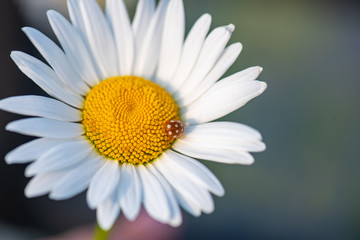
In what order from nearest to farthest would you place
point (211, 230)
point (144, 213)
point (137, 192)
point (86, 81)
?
point (137, 192)
point (86, 81)
point (144, 213)
point (211, 230)

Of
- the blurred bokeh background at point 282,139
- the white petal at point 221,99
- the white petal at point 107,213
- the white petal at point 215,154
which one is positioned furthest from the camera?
the blurred bokeh background at point 282,139

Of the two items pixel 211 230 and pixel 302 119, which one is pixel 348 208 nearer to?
pixel 302 119

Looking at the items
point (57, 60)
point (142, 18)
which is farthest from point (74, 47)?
point (142, 18)

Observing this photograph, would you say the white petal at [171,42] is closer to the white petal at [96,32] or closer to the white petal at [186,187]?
the white petal at [96,32]

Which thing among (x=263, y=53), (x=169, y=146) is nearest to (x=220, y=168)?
(x=263, y=53)

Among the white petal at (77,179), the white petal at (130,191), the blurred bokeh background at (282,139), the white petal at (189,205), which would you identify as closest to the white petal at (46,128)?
the white petal at (77,179)

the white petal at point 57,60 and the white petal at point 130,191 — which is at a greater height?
the white petal at point 57,60

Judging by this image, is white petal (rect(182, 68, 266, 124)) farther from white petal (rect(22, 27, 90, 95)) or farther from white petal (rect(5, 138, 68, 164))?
white petal (rect(5, 138, 68, 164))
